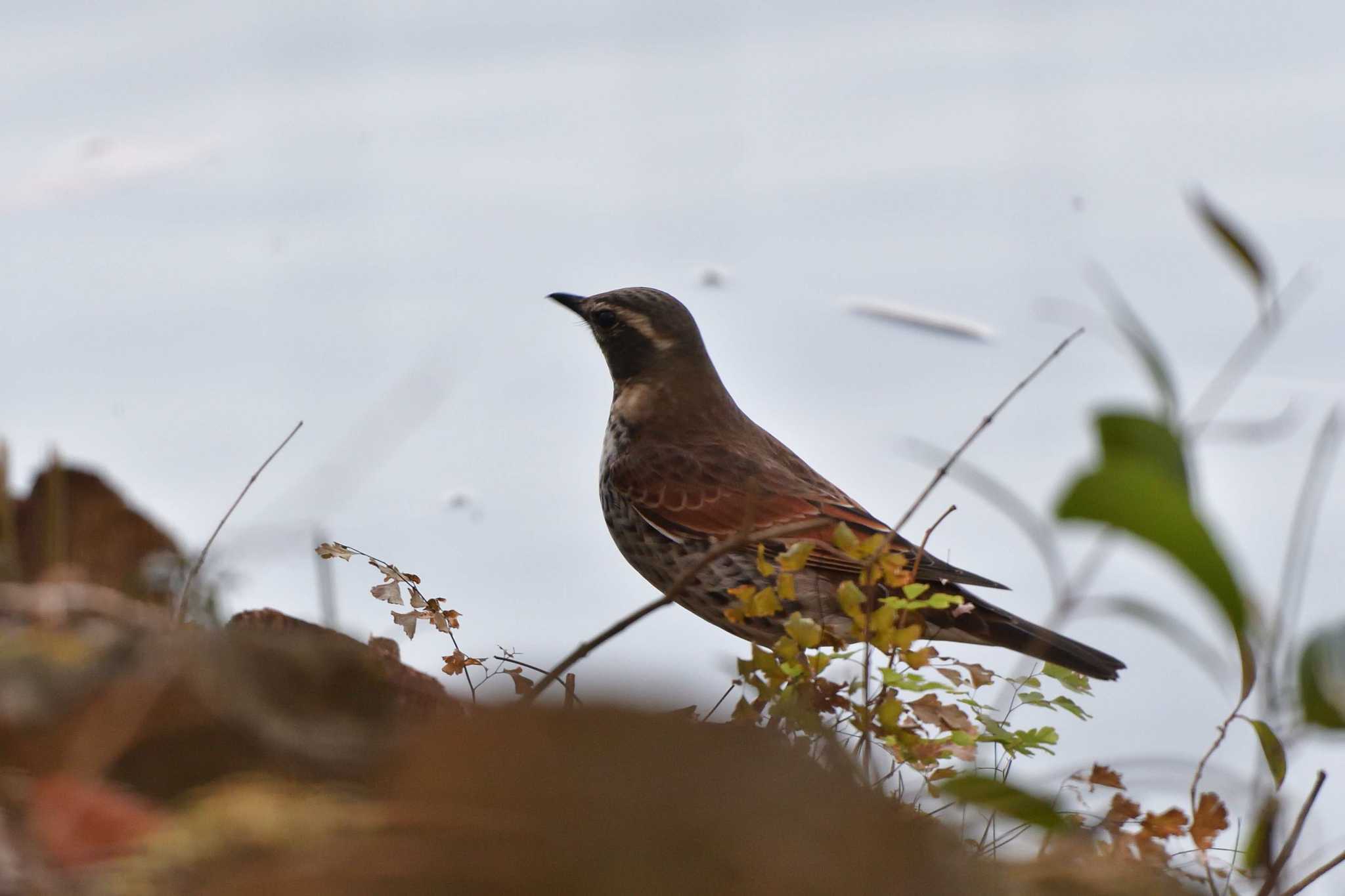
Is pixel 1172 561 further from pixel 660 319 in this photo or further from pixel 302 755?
pixel 660 319

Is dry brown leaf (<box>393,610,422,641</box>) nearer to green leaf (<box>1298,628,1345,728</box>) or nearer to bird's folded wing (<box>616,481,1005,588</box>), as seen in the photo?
green leaf (<box>1298,628,1345,728</box>)

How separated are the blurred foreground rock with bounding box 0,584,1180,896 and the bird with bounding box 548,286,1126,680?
2.89 meters

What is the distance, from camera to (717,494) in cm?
500

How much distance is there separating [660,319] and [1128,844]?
369cm

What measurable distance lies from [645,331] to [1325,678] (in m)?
4.38

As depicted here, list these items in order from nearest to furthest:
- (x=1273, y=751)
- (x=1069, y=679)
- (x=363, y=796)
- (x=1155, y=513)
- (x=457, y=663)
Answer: (x=1155, y=513)
(x=363, y=796)
(x=1273, y=751)
(x=1069, y=679)
(x=457, y=663)

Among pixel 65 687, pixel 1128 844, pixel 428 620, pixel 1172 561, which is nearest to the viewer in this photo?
pixel 1172 561

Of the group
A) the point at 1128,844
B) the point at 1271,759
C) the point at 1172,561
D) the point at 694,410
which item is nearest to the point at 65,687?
the point at 1172,561

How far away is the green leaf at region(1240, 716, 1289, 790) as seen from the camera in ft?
Result: 4.30

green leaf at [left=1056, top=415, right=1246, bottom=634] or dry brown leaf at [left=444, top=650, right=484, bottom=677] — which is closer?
green leaf at [left=1056, top=415, right=1246, bottom=634]

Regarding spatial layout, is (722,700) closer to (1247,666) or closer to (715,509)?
(1247,666)

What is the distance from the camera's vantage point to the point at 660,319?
209 inches

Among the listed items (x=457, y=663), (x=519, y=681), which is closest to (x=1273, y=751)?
(x=519, y=681)

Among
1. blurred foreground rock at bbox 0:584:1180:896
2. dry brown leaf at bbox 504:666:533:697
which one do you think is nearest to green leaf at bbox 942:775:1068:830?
blurred foreground rock at bbox 0:584:1180:896
